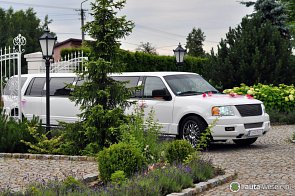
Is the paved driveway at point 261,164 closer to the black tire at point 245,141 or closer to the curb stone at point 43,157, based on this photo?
the black tire at point 245,141

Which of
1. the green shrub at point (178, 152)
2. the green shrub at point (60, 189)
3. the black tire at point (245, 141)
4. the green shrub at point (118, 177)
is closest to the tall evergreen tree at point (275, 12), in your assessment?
the black tire at point (245, 141)

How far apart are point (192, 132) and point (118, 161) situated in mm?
4763

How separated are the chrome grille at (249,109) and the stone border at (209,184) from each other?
360cm

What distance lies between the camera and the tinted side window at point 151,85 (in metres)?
13.6

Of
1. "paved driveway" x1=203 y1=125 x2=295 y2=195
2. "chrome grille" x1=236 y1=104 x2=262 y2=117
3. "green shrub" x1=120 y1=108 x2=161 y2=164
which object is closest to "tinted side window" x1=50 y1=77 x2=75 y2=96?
"paved driveway" x1=203 y1=125 x2=295 y2=195

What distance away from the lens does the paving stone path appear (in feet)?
27.4

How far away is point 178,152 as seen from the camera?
9164mm

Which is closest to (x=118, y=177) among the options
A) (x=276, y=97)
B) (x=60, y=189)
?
(x=60, y=189)

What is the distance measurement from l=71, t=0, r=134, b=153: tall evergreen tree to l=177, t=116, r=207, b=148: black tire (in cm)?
164

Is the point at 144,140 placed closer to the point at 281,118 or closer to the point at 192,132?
the point at 192,132

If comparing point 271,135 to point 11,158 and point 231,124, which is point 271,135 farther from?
point 11,158

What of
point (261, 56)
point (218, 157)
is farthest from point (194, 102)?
point (261, 56)

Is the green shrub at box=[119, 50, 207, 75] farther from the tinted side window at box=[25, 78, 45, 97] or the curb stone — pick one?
the curb stone

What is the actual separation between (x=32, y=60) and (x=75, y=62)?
162 centimetres
